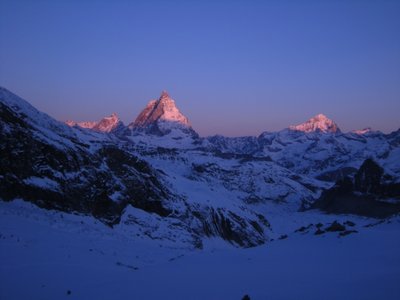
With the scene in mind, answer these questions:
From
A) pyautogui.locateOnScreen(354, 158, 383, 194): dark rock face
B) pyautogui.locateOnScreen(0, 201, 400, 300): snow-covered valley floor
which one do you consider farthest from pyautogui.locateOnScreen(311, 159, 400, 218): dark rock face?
pyautogui.locateOnScreen(0, 201, 400, 300): snow-covered valley floor

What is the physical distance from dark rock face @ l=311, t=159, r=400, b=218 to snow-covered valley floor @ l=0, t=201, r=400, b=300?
2388 inches

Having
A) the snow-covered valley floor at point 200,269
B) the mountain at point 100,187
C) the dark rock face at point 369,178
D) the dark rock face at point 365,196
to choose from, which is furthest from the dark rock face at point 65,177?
the dark rock face at point 369,178

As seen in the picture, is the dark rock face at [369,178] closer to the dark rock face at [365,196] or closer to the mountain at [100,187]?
the dark rock face at [365,196]

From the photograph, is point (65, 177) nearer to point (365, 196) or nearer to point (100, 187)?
point (100, 187)

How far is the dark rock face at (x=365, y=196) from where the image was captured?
240 ft

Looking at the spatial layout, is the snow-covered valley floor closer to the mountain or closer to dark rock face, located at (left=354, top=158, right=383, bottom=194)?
the mountain

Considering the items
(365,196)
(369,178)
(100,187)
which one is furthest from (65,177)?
(369,178)

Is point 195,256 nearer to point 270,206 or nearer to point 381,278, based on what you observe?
point 381,278

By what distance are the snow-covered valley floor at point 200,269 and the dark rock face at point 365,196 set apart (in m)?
60.7

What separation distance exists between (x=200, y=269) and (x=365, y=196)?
3119 inches

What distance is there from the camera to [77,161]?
91.7 ft

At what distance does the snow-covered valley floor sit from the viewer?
860 cm

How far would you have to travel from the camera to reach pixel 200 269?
1165 cm

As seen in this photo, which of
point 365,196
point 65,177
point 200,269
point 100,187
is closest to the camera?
point 200,269
